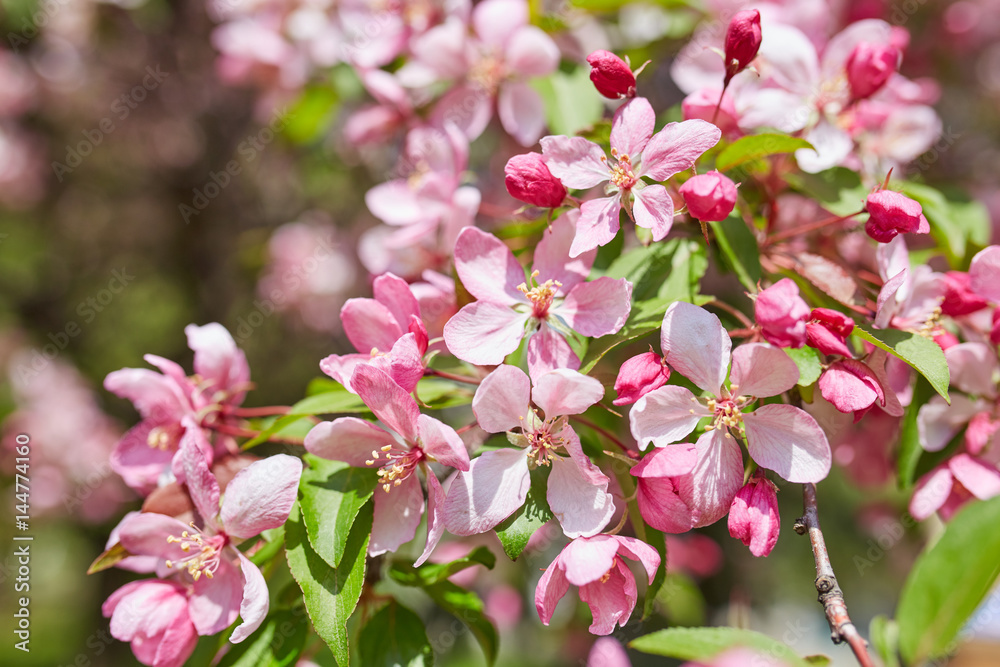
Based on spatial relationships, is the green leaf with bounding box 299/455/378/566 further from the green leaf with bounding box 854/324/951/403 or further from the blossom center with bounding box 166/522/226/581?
the green leaf with bounding box 854/324/951/403

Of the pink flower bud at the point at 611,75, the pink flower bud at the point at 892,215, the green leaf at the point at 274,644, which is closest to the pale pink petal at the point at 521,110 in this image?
the pink flower bud at the point at 611,75

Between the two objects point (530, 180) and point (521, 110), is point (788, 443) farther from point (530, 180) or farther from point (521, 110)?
point (521, 110)

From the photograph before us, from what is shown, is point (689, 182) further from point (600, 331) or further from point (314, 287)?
point (314, 287)

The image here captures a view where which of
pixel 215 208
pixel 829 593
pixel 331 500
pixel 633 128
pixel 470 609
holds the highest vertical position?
pixel 633 128

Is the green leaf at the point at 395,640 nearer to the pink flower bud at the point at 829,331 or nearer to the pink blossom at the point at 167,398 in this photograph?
the pink blossom at the point at 167,398

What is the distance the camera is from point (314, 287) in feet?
10.3

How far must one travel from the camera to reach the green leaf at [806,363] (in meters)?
0.99

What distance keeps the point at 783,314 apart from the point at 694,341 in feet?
0.43

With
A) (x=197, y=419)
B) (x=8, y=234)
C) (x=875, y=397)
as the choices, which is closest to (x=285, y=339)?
(x=8, y=234)

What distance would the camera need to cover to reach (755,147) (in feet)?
3.78

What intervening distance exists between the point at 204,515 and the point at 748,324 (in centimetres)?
94

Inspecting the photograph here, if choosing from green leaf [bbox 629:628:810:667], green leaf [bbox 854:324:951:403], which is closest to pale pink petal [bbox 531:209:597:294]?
green leaf [bbox 854:324:951:403]

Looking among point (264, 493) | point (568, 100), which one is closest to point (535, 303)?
point (264, 493)

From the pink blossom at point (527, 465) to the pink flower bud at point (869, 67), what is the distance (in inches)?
35.0
